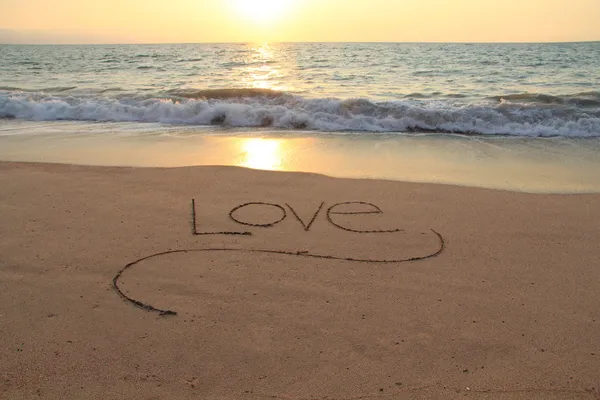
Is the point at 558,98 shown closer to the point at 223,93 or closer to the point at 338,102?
the point at 338,102

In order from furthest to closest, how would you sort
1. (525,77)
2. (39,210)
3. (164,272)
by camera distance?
(525,77), (39,210), (164,272)

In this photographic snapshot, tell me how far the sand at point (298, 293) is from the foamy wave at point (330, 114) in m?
4.09

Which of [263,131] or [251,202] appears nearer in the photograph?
[251,202]

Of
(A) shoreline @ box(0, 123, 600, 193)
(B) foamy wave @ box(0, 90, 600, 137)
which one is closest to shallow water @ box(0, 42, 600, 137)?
(B) foamy wave @ box(0, 90, 600, 137)

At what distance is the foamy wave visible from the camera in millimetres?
8516

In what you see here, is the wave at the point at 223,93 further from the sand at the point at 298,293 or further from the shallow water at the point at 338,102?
the sand at the point at 298,293

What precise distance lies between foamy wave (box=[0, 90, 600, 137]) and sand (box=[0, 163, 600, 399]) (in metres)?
4.09

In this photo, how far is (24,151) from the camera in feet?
21.3

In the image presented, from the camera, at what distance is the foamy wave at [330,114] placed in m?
8.52

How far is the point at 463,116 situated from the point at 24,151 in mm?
7014

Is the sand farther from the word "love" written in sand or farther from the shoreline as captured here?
the shoreline

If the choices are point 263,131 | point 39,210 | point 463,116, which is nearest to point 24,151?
point 39,210

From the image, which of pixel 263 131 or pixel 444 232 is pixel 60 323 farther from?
pixel 263 131

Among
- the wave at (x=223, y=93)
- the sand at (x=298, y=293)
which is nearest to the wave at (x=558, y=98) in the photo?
the wave at (x=223, y=93)
